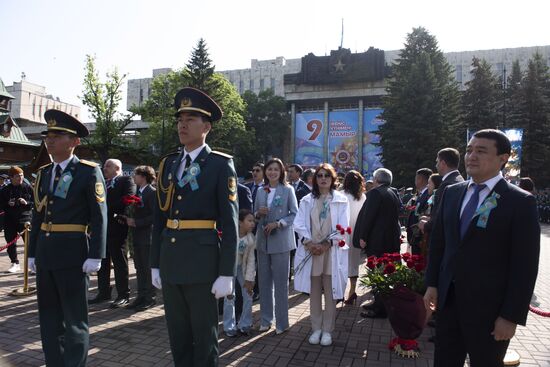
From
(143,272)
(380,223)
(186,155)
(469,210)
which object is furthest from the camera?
(143,272)

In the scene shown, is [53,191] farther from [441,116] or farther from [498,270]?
[441,116]

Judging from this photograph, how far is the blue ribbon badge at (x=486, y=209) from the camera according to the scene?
2.68 meters

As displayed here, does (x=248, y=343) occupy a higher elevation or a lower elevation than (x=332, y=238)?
lower

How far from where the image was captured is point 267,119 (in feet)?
185

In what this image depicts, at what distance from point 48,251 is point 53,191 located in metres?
0.57

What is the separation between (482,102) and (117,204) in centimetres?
3754

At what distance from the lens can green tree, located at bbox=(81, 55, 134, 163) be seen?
3425cm

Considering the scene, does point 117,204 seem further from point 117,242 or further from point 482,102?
point 482,102

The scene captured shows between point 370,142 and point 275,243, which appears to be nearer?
point 275,243

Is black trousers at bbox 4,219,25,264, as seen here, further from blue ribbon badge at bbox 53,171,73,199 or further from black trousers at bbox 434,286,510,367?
black trousers at bbox 434,286,510,367

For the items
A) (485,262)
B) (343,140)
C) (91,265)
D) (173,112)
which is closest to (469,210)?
(485,262)

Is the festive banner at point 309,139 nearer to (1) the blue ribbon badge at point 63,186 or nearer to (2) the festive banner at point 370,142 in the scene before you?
(2) the festive banner at point 370,142

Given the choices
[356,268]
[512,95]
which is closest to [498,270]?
[356,268]

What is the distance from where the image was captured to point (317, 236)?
5.04 m
